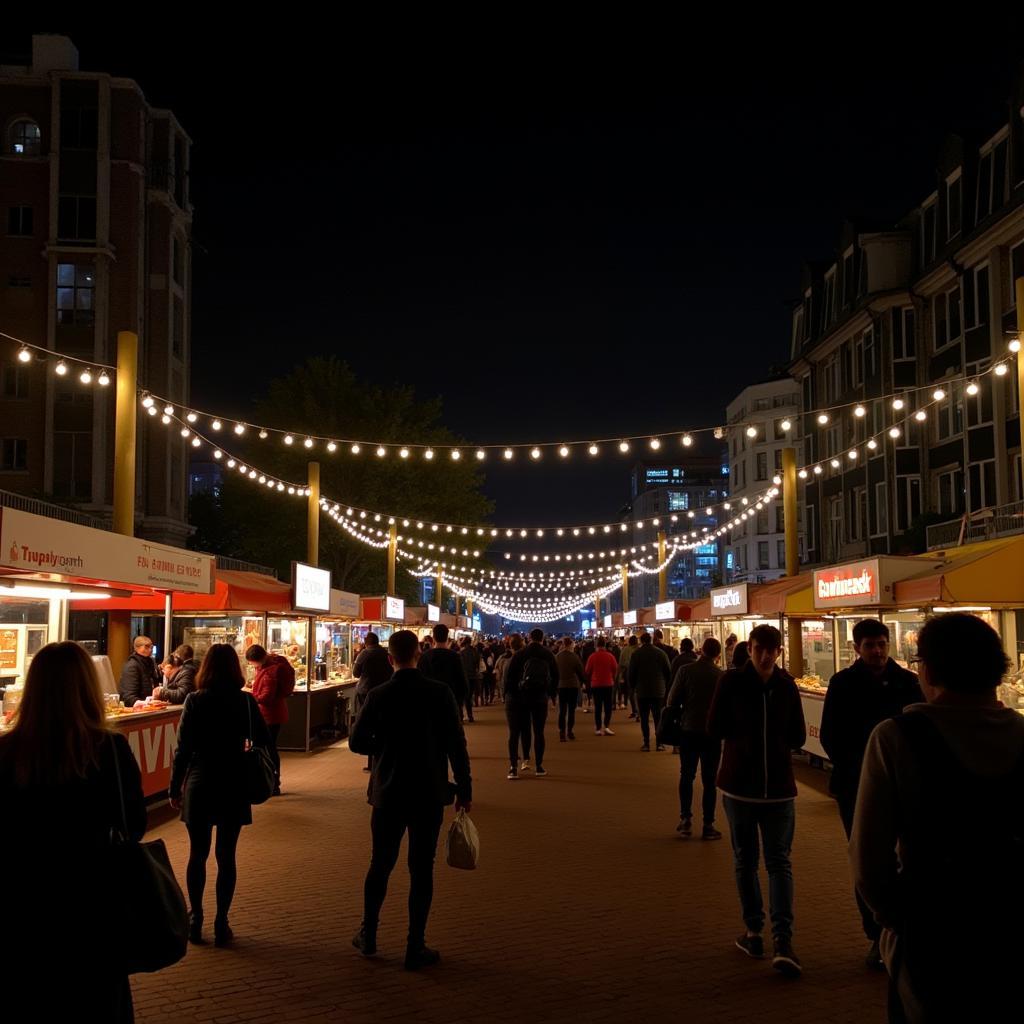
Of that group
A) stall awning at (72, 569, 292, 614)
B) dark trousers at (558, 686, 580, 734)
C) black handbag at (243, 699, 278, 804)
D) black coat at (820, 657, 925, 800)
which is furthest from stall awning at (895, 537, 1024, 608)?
dark trousers at (558, 686, 580, 734)

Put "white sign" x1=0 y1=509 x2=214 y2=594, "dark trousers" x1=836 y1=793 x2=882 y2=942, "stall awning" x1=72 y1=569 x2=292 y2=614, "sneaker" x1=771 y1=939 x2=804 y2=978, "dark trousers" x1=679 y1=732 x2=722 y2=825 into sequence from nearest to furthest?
"sneaker" x1=771 y1=939 x2=804 y2=978 → "dark trousers" x1=836 y1=793 x2=882 y2=942 → "white sign" x1=0 y1=509 x2=214 y2=594 → "dark trousers" x1=679 y1=732 x2=722 y2=825 → "stall awning" x1=72 y1=569 x2=292 y2=614

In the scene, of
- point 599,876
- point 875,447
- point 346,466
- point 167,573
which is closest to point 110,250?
point 346,466

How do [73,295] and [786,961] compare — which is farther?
[73,295]

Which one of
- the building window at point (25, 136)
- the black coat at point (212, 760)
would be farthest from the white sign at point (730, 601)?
the building window at point (25, 136)

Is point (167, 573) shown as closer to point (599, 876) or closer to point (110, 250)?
point (599, 876)

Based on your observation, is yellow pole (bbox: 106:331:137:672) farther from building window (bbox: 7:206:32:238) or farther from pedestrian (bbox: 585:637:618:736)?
building window (bbox: 7:206:32:238)

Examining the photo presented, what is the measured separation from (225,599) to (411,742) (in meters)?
11.3

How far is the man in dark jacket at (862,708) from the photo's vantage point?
6.38 metres

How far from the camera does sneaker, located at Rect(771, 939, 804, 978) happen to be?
6.18m

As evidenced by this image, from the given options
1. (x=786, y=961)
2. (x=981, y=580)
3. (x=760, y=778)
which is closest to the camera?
(x=786, y=961)

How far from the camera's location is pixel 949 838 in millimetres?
2963

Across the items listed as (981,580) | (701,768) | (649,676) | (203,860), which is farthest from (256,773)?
(649,676)

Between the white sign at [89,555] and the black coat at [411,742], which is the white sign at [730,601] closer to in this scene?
the white sign at [89,555]

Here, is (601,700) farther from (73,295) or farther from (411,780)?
(73,295)
